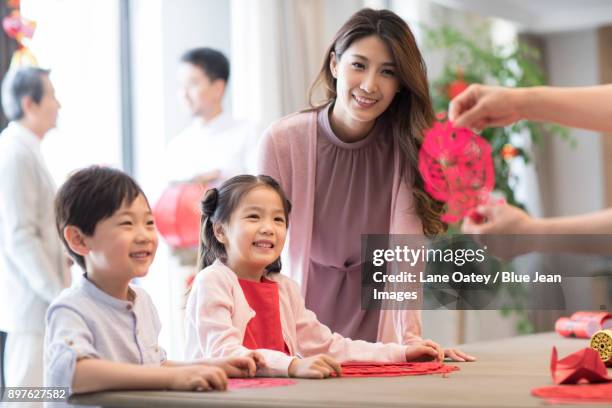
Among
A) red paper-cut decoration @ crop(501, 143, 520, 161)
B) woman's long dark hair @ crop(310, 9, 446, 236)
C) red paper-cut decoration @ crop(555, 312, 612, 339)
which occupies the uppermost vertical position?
red paper-cut decoration @ crop(501, 143, 520, 161)

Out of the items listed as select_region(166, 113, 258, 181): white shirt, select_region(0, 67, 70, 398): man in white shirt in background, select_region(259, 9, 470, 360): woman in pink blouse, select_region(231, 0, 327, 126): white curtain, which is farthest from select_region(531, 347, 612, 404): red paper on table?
select_region(231, 0, 327, 126): white curtain

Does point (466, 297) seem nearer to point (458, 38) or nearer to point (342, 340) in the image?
point (342, 340)

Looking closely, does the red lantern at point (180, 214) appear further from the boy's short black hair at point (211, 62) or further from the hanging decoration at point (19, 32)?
the hanging decoration at point (19, 32)

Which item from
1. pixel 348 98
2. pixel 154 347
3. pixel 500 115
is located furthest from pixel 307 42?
pixel 500 115

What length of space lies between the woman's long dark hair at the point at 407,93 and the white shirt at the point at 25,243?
54.9 inches

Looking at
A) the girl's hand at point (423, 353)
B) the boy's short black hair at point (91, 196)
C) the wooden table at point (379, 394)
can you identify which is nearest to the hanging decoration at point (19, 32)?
the boy's short black hair at point (91, 196)

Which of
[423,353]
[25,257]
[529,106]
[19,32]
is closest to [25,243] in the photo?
[25,257]

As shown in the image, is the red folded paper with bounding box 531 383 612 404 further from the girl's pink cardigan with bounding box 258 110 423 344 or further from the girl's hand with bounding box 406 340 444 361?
the girl's pink cardigan with bounding box 258 110 423 344

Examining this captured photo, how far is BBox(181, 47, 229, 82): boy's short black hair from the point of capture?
174 inches

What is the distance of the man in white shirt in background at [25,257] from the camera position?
332 centimetres

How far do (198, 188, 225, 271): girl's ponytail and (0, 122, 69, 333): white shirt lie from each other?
4.52 feet

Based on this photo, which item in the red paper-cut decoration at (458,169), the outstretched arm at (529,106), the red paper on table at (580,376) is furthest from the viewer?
the red paper-cut decoration at (458,169)

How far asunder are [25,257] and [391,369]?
1.90 meters

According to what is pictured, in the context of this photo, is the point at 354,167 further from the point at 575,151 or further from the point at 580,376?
the point at 575,151
